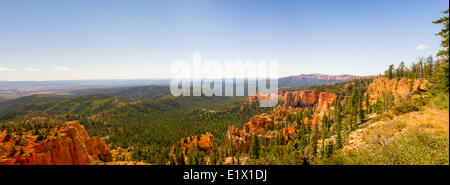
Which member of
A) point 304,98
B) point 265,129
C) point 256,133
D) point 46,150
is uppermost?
point 304,98

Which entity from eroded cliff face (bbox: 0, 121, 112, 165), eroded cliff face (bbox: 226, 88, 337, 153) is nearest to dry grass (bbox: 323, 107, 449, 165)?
eroded cliff face (bbox: 226, 88, 337, 153)

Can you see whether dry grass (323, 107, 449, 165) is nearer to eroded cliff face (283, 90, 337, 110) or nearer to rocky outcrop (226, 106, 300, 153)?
rocky outcrop (226, 106, 300, 153)

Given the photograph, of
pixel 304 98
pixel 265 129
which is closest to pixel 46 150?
pixel 265 129

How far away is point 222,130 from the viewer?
7531 cm

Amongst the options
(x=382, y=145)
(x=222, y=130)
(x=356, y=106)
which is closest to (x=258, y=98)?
(x=222, y=130)

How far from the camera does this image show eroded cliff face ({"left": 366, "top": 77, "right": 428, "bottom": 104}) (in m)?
37.6

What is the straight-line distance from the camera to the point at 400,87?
46906 mm

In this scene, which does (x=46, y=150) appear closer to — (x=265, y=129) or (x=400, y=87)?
(x=265, y=129)

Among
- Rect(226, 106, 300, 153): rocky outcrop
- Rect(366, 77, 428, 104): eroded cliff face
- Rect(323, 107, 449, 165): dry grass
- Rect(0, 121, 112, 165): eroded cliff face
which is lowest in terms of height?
Rect(226, 106, 300, 153): rocky outcrop

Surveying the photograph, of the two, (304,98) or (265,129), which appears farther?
(304,98)

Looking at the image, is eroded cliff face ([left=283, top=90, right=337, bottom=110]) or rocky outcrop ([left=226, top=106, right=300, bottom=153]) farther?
eroded cliff face ([left=283, top=90, right=337, bottom=110])

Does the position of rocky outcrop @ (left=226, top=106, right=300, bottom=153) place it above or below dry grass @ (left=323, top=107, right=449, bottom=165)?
below
